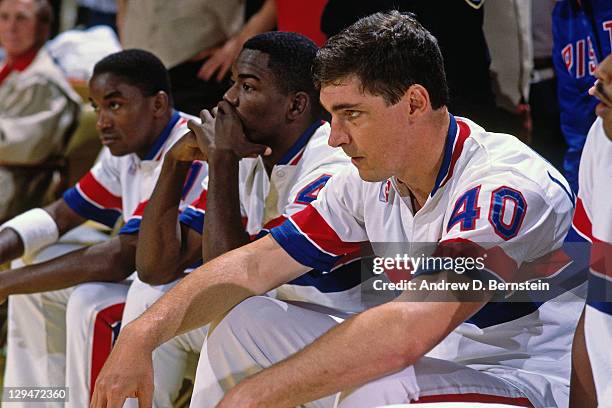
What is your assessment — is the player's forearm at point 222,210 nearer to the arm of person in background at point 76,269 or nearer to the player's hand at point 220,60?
the arm of person in background at point 76,269

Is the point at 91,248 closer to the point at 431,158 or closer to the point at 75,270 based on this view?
the point at 75,270

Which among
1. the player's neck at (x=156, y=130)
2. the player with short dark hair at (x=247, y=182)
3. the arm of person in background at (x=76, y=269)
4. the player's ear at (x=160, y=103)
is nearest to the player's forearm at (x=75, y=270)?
the arm of person in background at (x=76, y=269)

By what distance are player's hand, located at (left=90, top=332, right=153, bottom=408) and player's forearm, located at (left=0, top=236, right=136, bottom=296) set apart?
37.6 inches

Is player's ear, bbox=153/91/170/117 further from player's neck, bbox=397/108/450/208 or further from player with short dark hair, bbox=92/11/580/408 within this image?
player's neck, bbox=397/108/450/208

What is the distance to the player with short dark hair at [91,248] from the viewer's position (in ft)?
8.95

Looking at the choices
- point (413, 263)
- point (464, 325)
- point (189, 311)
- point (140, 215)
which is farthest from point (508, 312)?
point (140, 215)

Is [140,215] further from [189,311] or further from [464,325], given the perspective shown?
[464,325]

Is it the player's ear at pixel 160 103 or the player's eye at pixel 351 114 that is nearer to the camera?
the player's eye at pixel 351 114

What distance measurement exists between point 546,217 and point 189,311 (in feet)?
2.45

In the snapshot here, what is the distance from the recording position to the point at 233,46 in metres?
3.29

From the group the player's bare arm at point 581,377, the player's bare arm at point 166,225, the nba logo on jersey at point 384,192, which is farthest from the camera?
the player's bare arm at point 166,225

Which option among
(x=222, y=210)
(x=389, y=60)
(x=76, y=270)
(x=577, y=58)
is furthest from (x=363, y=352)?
(x=76, y=270)

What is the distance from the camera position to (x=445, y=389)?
1.73 m

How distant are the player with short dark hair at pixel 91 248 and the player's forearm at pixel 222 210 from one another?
0.40 m
